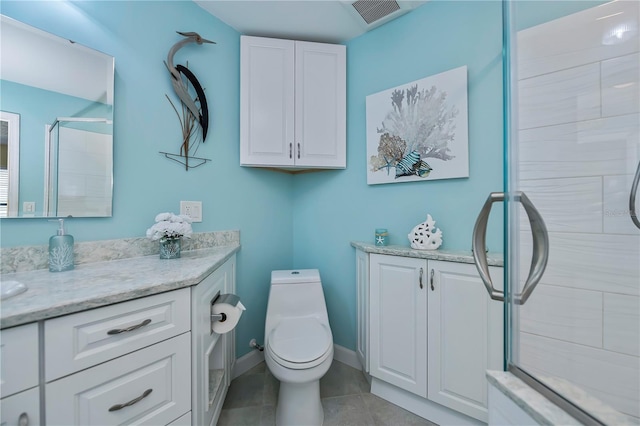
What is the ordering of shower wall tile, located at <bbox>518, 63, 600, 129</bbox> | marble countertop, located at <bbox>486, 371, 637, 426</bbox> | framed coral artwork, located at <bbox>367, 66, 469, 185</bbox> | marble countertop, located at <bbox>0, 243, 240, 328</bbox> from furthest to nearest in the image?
framed coral artwork, located at <bbox>367, 66, 469, 185</bbox> → shower wall tile, located at <bbox>518, 63, 600, 129</bbox> → marble countertop, located at <bbox>0, 243, 240, 328</bbox> → marble countertop, located at <bbox>486, 371, 637, 426</bbox>

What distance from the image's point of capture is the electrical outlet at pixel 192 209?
1475 mm

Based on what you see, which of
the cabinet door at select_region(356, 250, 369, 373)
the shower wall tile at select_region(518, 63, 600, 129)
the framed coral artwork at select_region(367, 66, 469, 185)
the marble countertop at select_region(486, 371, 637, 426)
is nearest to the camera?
the marble countertop at select_region(486, 371, 637, 426)

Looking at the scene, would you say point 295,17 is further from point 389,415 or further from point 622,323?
point 389,415

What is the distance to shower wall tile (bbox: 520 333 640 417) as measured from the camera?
3.17 ft

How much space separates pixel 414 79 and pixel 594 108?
0.91 m

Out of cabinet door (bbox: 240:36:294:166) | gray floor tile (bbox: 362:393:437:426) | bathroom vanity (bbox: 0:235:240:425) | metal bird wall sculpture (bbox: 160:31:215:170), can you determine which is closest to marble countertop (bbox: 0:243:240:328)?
bathroom vanity (bbox: 0:235:240:425)

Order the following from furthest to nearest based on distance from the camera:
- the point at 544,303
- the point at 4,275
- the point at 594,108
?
1. the point at 544,303
2. the point at 594,108
3. the point at 4,275

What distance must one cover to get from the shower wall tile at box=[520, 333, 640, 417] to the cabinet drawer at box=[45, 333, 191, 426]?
1309mm

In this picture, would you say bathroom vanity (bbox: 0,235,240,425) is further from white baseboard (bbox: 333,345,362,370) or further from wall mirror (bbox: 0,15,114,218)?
white baseboard (bbox: 333,345,362,370)

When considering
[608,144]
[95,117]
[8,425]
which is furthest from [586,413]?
[95,117]

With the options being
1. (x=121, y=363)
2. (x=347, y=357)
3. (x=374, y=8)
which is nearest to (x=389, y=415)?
(x=347, y=357)

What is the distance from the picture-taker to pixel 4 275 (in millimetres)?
927

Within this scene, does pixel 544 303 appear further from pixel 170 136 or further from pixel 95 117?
pixel 95 117

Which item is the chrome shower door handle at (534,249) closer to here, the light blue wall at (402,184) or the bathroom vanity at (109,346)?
the light blue wall at (402,184)
